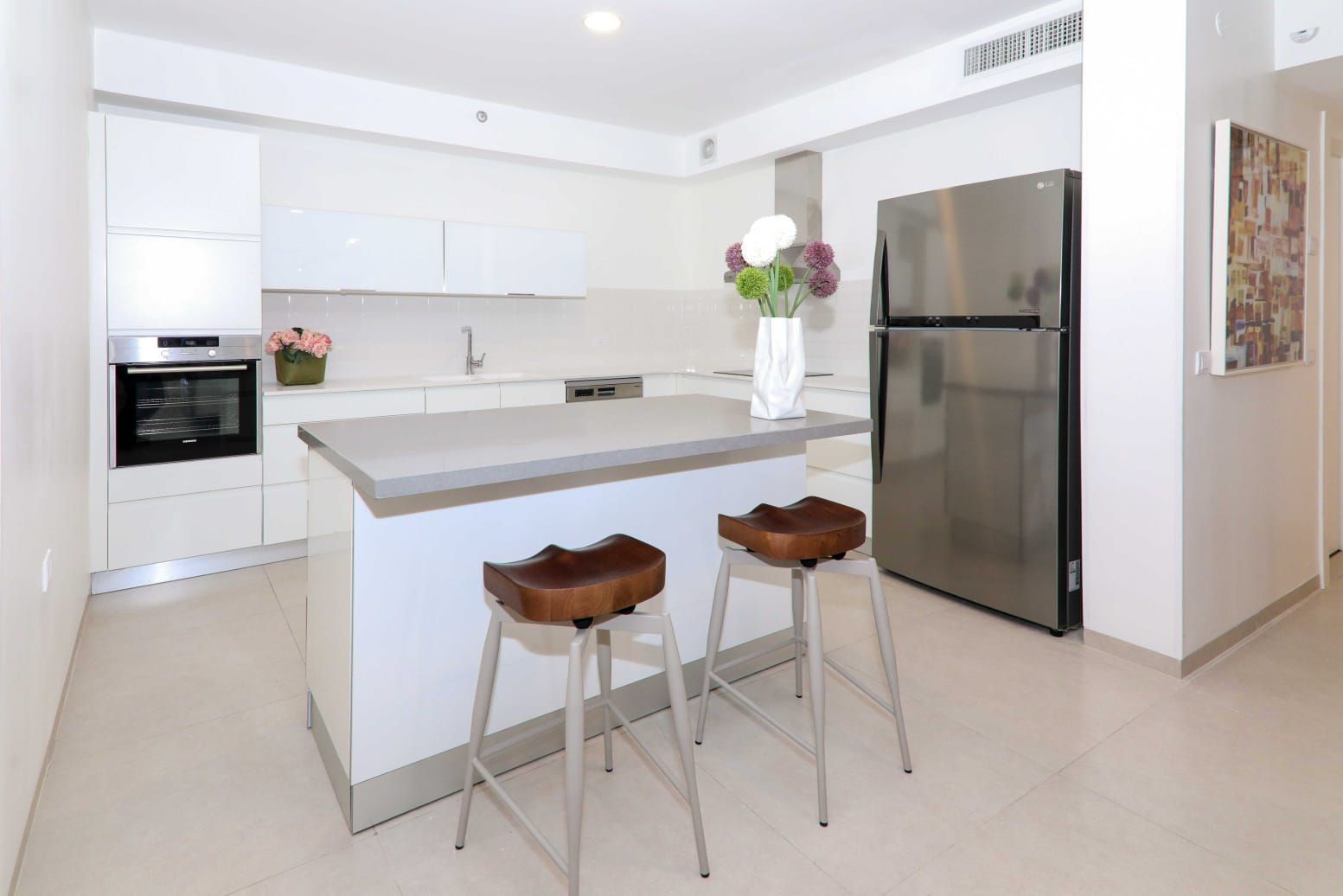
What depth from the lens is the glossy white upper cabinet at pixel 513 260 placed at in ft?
15.6

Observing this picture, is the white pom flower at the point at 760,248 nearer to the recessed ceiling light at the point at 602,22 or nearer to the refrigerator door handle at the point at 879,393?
the refrigerator door handle at the point at 879,393

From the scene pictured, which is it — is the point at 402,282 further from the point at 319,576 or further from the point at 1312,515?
the point at 1312,515

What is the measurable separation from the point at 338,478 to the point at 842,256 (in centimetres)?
377

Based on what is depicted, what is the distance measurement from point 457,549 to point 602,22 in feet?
8.95

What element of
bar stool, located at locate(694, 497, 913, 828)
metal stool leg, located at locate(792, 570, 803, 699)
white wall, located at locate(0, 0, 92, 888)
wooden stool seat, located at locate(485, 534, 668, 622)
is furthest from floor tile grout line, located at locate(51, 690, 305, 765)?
metal stool leg, located at locate(792, 570, 803, 699)

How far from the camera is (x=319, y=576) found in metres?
2.19

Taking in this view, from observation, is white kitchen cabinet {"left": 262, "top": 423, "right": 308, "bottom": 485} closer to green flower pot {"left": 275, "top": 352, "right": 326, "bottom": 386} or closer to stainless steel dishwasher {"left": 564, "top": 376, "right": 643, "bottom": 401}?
green flower pot {"left": 275, "top": 352, "right": 326, "bottom": 386}

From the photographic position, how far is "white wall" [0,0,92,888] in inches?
67.3

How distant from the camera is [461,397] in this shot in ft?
15.0

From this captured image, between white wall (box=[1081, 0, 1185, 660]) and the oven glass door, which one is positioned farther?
the oven glass door

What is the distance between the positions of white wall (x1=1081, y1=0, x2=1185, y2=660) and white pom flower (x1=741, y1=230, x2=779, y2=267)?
4.58ft

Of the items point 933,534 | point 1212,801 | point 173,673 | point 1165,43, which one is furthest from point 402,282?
point 1212,801

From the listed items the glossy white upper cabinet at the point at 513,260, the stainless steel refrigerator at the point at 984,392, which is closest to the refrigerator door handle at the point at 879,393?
the stainless steel refrigerator at the point at 984,392

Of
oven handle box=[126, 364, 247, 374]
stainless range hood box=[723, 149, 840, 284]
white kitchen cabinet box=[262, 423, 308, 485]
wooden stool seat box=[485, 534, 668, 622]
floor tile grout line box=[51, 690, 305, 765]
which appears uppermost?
stainless range hood box=[723, 149, 840, 284]
